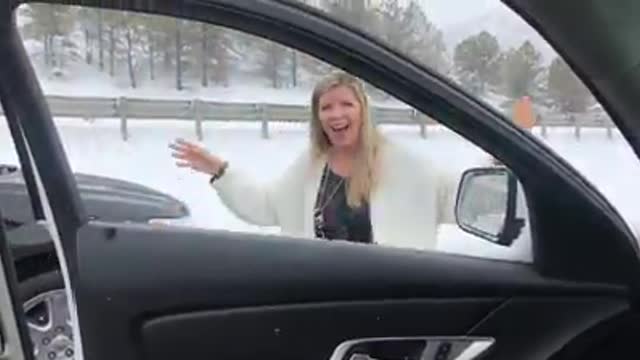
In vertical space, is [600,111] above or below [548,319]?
above

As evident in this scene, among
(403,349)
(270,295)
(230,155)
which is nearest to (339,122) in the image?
(230,155)

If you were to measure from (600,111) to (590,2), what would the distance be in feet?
1.07

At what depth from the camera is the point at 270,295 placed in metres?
2.53

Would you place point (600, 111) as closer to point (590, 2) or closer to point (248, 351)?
point (590, 2)

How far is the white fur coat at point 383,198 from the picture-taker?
101 inches

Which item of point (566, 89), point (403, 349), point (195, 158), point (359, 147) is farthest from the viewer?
point (195, 158)

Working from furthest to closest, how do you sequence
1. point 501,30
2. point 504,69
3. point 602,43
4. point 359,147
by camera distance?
point 359,147, point 504,69, point 501,30, point 602,43

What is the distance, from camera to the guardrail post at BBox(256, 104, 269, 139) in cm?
267

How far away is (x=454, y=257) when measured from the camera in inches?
98.7

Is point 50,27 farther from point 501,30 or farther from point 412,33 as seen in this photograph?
point 501,30

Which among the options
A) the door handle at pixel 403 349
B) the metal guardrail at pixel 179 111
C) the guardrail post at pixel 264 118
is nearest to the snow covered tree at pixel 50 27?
the metal guardrail at pixel 179 111

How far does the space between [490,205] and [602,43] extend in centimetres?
77

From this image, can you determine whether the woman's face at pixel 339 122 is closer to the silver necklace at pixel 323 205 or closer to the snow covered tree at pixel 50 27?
the silver necklace at pixel 323 205

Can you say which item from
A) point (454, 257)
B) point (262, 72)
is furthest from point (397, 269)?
point (262, 72)
